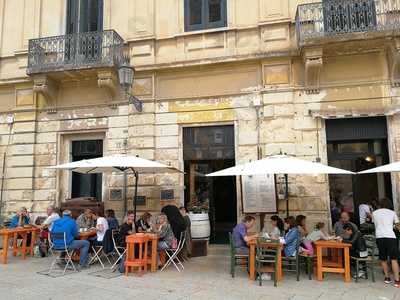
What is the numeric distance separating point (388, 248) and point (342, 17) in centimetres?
568

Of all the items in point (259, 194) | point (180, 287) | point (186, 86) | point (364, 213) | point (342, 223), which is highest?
point (186, 86)

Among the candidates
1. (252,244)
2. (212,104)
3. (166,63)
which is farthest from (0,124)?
(252,244)

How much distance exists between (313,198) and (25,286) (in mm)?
6592

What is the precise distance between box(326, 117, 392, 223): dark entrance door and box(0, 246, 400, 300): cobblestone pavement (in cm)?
269

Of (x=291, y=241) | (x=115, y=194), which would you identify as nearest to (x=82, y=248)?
(x=115, y=194)

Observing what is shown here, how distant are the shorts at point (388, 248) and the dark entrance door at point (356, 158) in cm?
264

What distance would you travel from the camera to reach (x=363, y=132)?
9641mm

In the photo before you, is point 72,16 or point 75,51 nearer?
point 75,51

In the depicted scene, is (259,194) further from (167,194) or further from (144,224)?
(144,224)

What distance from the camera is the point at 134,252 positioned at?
773 centimetres

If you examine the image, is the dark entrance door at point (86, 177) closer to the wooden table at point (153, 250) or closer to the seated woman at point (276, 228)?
the wooden table at point (153, 250)

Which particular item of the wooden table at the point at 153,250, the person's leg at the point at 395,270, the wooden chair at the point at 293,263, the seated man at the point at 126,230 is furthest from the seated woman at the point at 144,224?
the person's leg at the point at 395,270

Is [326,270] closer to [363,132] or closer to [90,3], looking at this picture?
[363,132]

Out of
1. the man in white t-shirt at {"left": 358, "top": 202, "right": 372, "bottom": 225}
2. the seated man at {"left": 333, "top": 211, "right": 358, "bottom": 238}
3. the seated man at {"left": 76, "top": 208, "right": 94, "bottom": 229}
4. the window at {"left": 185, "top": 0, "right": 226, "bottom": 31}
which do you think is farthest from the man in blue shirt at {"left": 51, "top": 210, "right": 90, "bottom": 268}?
the man in white t-shirt at {"left": 358, "top": 202, "right": 372, "bottom": 225}
